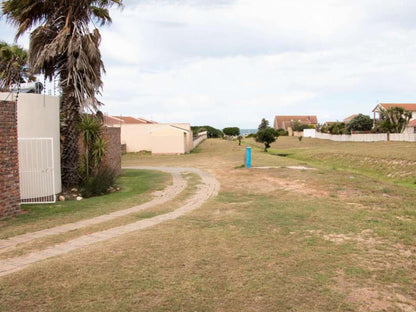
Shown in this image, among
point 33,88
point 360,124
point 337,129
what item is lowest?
point 33,88

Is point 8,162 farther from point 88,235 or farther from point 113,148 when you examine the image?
point 113,148

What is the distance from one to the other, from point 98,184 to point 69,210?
10.9 ft

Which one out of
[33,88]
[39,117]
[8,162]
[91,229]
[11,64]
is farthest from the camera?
[11,64]

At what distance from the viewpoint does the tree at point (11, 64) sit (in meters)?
24.2

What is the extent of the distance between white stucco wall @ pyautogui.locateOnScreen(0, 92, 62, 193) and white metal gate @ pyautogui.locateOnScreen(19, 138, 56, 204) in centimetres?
31

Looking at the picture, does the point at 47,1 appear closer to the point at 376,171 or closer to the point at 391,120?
the point at 376,171

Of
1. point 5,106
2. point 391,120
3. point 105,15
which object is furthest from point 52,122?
point 391,120

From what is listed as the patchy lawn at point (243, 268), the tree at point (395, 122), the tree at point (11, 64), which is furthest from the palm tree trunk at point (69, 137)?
the tree at point (395, 122)

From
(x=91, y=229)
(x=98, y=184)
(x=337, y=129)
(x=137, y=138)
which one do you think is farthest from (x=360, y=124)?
(x=91, y=229)

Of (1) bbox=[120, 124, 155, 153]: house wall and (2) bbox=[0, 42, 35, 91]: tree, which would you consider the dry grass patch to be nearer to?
(2) bbox=[0, 42, 35, 91]: tree

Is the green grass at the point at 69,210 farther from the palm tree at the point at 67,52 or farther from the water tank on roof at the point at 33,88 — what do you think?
the water tank on roof at the point at 33,88

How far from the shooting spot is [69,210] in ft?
32.4

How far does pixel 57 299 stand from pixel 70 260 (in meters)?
1.38

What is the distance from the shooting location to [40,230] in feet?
25.2
